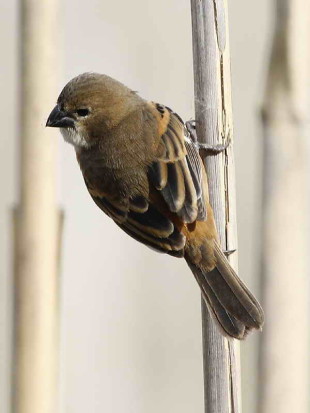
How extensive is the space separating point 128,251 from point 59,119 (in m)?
1.54

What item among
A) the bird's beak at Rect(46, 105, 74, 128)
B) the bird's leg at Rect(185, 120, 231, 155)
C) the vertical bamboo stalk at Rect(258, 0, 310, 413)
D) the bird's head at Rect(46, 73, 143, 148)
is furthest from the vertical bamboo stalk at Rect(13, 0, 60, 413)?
the vertical bamboo stalk at Rect(258, 0, 310, 413)

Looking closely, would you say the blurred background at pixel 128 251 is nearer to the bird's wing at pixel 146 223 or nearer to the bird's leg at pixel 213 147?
the bird's wing at pixel 146 223

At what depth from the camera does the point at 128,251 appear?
4.68 meters

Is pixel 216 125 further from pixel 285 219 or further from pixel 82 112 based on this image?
pixel 82 112

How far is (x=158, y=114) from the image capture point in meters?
3.43

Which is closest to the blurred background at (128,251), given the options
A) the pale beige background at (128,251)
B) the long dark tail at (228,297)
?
the pale beige background at (128,251)

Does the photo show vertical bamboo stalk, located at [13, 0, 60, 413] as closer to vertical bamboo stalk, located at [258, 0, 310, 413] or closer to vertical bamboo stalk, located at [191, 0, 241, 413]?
vertical bamboo stalk, located at [191, 0, 241, 413]

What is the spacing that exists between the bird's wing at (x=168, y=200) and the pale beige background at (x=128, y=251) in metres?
1.37

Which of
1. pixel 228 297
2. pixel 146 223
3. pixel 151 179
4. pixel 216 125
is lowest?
pixel 228 297

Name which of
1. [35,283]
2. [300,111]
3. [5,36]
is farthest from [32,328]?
[5,36]

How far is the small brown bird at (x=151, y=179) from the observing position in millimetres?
2912

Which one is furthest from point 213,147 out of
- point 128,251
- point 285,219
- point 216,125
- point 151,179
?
point 128,251

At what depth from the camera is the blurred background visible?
14.9ft

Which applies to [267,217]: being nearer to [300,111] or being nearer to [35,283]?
[300,111]
